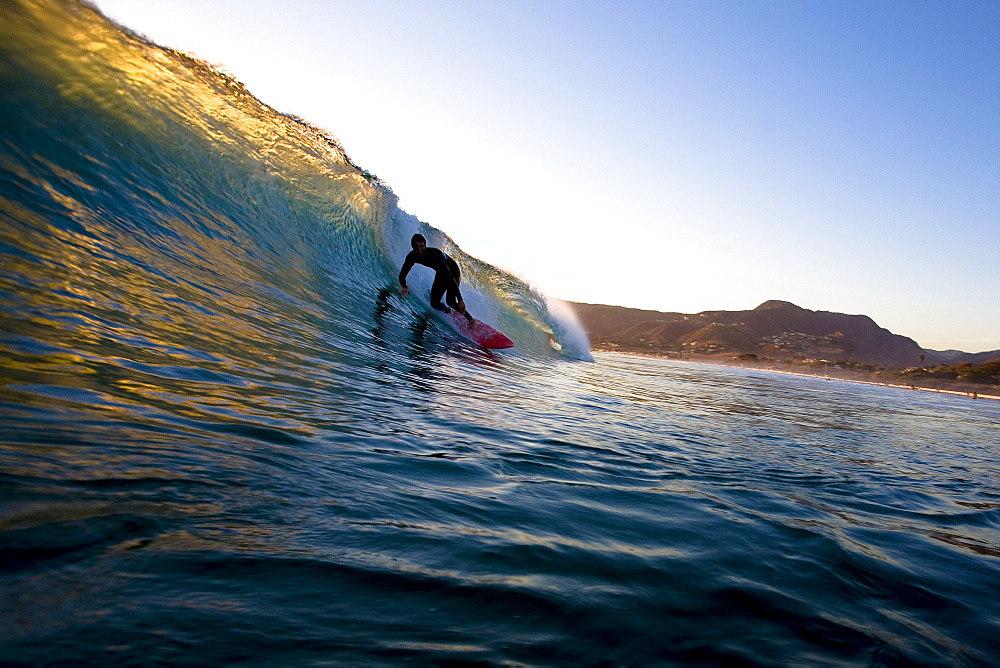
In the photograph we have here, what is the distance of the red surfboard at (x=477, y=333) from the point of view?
1123cm

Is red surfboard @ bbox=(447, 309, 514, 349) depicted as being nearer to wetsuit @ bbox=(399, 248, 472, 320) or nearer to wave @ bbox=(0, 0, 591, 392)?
wetsuit @ bbox=(399, 248, 472, 320)

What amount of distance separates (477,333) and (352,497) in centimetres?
934

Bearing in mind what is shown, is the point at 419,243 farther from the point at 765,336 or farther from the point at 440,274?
the point at 765,336

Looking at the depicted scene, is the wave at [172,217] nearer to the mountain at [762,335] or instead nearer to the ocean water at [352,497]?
the ocean water at [352,497]

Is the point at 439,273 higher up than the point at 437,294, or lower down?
higher up

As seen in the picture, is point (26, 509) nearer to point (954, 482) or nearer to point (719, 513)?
point (719, 513)

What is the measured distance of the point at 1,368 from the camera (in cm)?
238

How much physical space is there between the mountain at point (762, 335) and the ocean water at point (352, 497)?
74.8 m

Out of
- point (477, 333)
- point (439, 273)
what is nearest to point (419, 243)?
point (439, 273)

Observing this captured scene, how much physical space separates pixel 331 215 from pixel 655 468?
996cm

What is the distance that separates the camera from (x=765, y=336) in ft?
353

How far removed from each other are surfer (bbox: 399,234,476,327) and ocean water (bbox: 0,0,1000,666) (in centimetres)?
320

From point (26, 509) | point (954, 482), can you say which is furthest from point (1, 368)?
point (954, 482)

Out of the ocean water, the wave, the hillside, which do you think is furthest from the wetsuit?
the hillside
